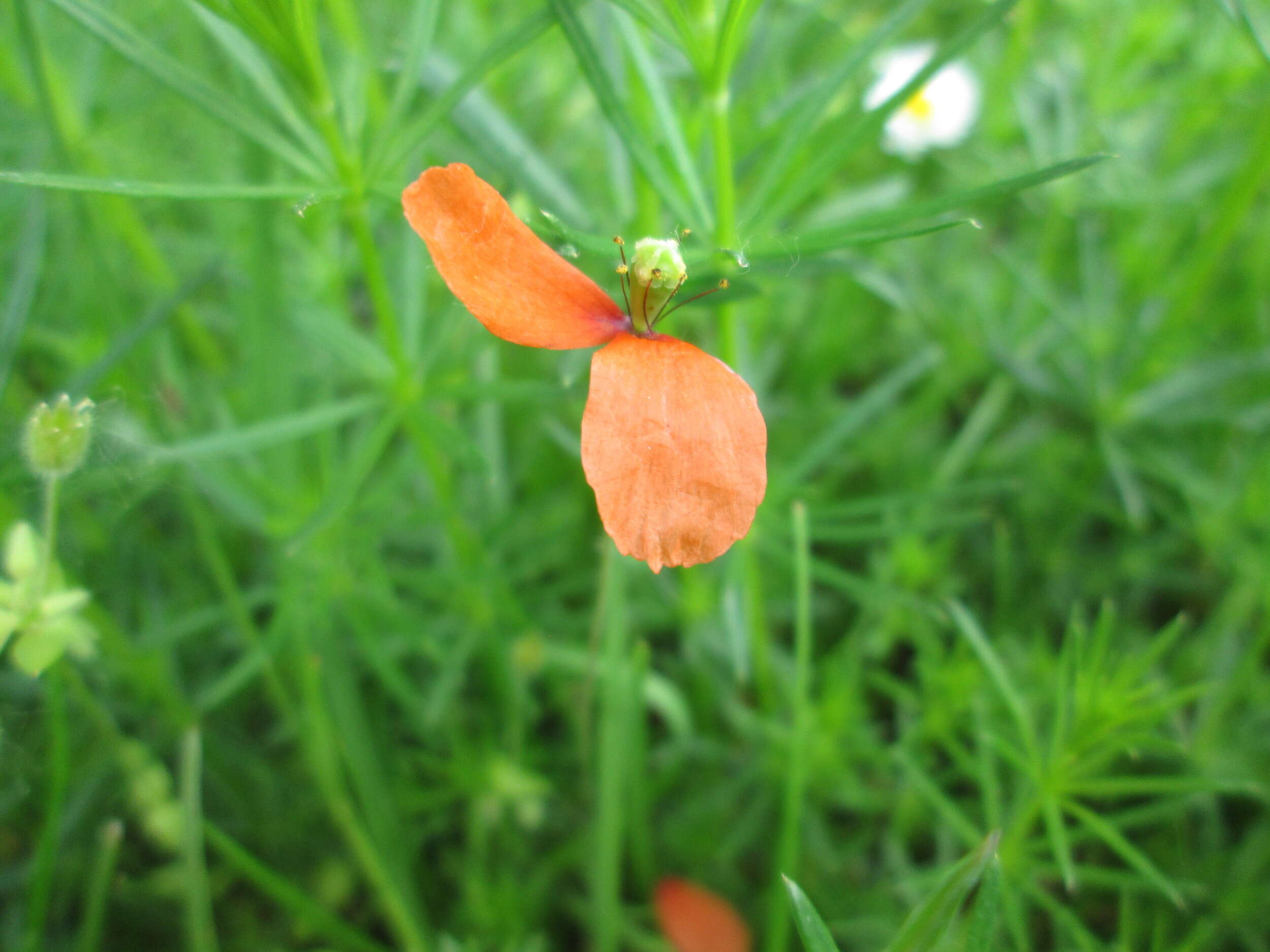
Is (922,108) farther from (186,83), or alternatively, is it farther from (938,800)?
(186,83)

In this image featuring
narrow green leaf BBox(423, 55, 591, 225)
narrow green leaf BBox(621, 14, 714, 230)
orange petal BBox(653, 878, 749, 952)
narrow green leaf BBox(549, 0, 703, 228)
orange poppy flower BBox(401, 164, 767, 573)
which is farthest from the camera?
orange petal BBox(653, 878, 749, 952)

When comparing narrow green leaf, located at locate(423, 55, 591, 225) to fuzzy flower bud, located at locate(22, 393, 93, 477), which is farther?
narrow green leaf, located at locate(423, 55, 591, 225)

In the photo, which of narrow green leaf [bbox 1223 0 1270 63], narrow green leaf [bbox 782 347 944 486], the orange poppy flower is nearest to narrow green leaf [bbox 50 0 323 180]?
the orange poppy flower

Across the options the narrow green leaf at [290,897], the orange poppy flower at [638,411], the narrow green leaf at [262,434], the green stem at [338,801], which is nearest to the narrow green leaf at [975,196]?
the orange poppy flower at [638,411]

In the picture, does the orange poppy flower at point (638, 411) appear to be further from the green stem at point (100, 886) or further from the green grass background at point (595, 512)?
the green stem at point (100, 886)

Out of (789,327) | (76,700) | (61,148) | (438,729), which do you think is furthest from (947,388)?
(76,700)

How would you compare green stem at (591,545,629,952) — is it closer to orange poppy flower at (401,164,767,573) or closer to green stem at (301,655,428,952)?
green stem at (301,655,428,952)
